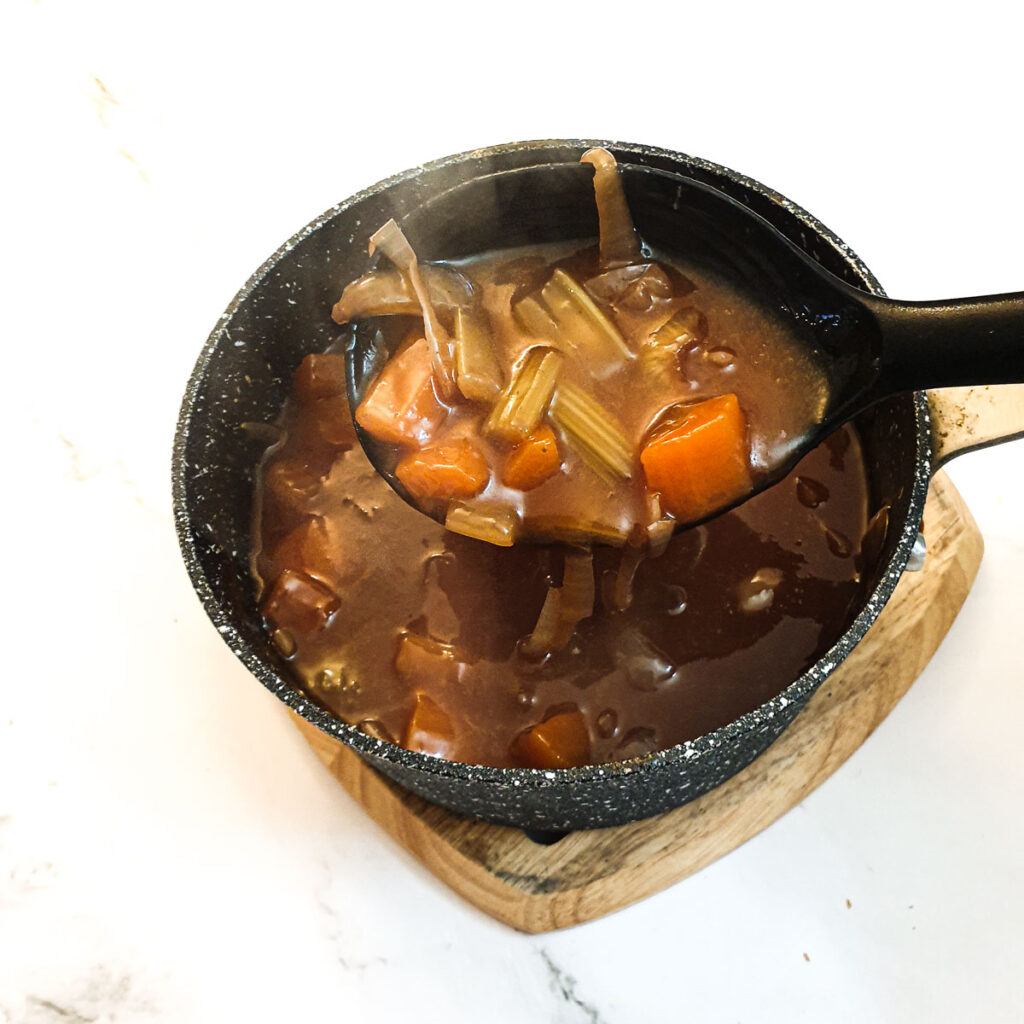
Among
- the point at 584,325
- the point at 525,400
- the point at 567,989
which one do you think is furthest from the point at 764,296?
the point at 567,989

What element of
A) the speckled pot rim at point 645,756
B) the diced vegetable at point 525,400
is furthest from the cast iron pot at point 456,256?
the diced vegetable at point 525,400

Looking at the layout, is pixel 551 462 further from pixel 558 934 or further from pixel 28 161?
pixel 28 161

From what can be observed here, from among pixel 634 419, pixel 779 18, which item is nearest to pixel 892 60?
pixel 779 18

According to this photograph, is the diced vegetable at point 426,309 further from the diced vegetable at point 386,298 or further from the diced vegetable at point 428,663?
the diced vegetable at point 428,663

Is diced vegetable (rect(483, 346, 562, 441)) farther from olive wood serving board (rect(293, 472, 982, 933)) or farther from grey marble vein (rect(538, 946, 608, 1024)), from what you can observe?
grey marble vein (rect(538, 946, 608, 1024))

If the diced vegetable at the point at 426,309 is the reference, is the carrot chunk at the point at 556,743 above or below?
below

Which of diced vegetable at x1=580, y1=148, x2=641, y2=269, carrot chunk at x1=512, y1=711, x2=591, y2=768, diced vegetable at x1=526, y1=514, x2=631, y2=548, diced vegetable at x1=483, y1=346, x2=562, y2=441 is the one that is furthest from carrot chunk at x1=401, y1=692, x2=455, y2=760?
diced vegetable at x1=580, y1=148, x2=641, y2=269
